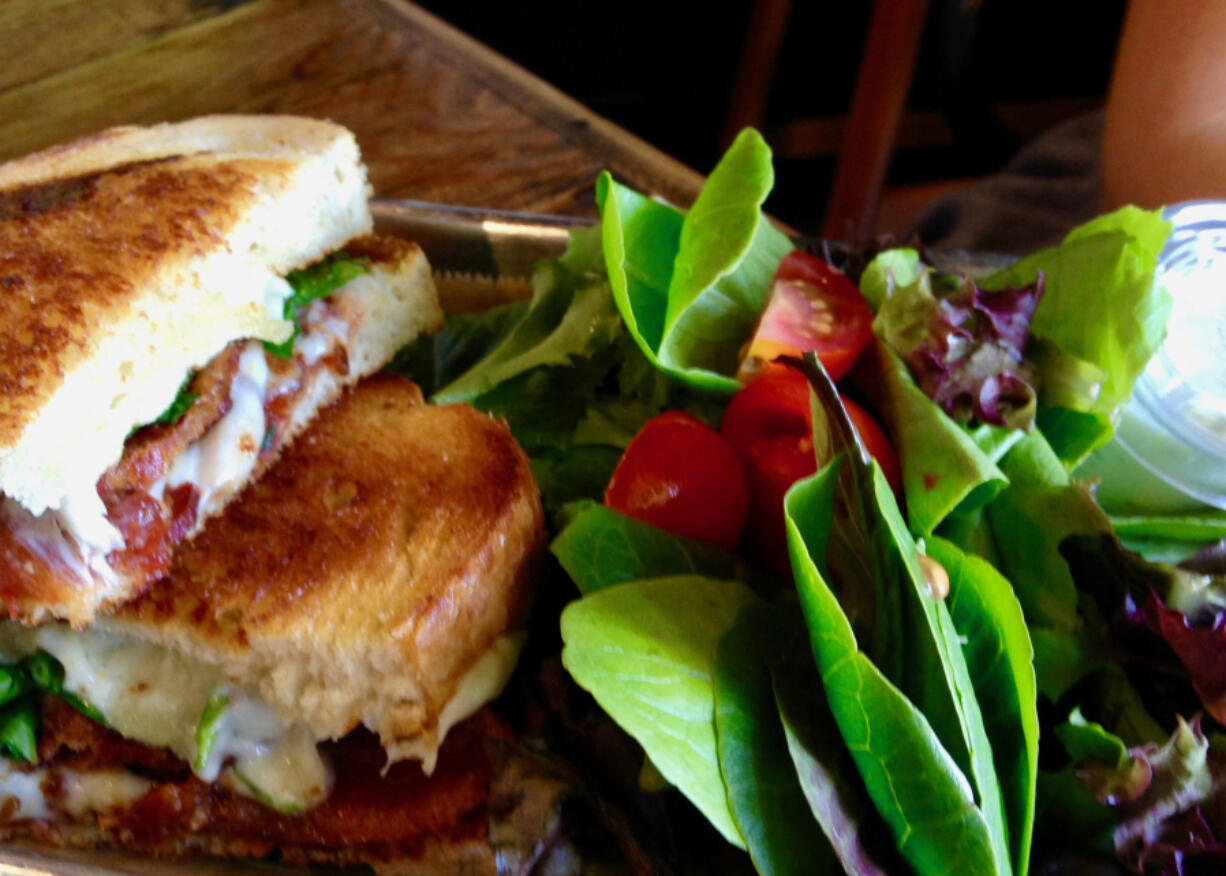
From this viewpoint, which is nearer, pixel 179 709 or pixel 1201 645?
pixel 1201 645

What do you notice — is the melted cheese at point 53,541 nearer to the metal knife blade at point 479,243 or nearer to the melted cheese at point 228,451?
the melted cheese at point 228,451

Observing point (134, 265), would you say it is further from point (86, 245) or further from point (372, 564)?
point (372, 564)

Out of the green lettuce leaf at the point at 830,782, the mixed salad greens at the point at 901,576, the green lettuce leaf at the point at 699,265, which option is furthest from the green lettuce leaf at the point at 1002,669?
the green lettuce leaf at the point at 699,265

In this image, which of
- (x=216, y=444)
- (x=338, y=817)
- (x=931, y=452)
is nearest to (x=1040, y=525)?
(x=931, y=452)

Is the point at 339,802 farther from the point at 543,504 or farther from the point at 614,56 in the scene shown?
the point at 614,56

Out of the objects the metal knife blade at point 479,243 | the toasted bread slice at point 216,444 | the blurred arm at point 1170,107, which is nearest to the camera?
the toasted bread slice at point 216,444

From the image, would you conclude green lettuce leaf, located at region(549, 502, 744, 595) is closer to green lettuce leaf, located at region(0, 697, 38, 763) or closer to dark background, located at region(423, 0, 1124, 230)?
green lettuce leaf, located at region(0, 697, 38, 763)
